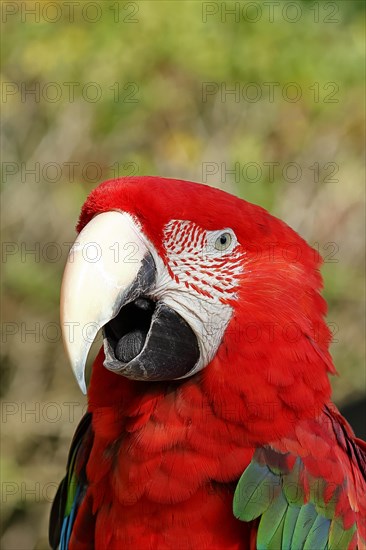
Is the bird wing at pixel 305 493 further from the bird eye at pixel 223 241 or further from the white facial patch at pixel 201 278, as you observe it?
the bird eye at pixel 223 241

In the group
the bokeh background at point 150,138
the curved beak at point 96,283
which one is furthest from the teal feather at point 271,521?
the bokeh background at point 150,138

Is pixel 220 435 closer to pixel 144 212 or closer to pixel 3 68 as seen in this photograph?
pixel 144 212

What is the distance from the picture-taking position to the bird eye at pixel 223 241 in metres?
1.20

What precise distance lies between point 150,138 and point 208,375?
189 cm

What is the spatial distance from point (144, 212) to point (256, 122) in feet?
6.54

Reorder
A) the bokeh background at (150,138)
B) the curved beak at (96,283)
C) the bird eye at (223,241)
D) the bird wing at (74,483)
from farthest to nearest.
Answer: the bokeh background at (150,138), the bird wing at (74,483), the bird eye at (223,241), the curved beak at (96,283)

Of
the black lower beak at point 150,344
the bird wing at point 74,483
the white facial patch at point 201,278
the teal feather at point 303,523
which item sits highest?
the white facial patch at point 201,278

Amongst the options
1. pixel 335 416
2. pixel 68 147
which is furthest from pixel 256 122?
pixel 335 416

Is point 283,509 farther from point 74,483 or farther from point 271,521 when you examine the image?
point 74,483

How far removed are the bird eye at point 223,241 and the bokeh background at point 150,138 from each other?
1354 millimetres

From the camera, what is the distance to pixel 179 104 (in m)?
2.90

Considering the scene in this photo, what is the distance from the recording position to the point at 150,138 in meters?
2.92

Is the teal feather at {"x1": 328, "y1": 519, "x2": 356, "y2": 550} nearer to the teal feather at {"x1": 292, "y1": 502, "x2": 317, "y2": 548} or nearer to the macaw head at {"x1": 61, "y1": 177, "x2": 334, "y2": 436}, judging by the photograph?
the teal feather at {"x1": 292, "y1": 502, "x2": 317, "y2": 548}

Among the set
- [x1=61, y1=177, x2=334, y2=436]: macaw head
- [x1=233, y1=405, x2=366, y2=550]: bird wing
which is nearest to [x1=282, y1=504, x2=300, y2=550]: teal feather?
[x1=233, y1=405, x2=366, y2=550]: bird wing
